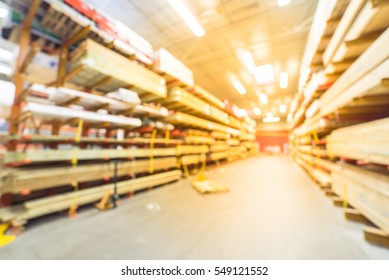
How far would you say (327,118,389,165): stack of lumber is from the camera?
1.87 m

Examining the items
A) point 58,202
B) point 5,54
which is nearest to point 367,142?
point 58,202

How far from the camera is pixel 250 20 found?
19.4ft

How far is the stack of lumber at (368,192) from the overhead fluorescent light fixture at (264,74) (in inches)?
302

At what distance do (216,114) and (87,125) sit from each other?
604 cm

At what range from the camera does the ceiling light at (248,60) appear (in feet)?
25.3

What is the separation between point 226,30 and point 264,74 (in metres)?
5.05

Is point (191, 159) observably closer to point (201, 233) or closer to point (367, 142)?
point (201, 233)

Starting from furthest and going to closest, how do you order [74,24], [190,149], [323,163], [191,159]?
[191,159]
[190,149]
[323,163]
[74,24]

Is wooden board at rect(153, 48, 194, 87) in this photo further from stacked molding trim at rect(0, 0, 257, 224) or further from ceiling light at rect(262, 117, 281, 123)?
ceiling light at rect(262, 117, 281, 123)

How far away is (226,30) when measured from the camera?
6414 mm

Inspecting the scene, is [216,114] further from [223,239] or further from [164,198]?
[223,239]

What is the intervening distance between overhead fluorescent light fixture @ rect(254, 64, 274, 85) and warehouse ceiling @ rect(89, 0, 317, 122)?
332 mm

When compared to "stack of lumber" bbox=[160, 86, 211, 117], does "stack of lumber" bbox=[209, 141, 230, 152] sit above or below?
below

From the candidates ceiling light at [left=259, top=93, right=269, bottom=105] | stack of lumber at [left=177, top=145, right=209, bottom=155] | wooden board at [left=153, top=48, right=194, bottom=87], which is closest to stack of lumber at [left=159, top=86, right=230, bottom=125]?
wooden board at [left=153, top=48, right=194, bottom=87]
